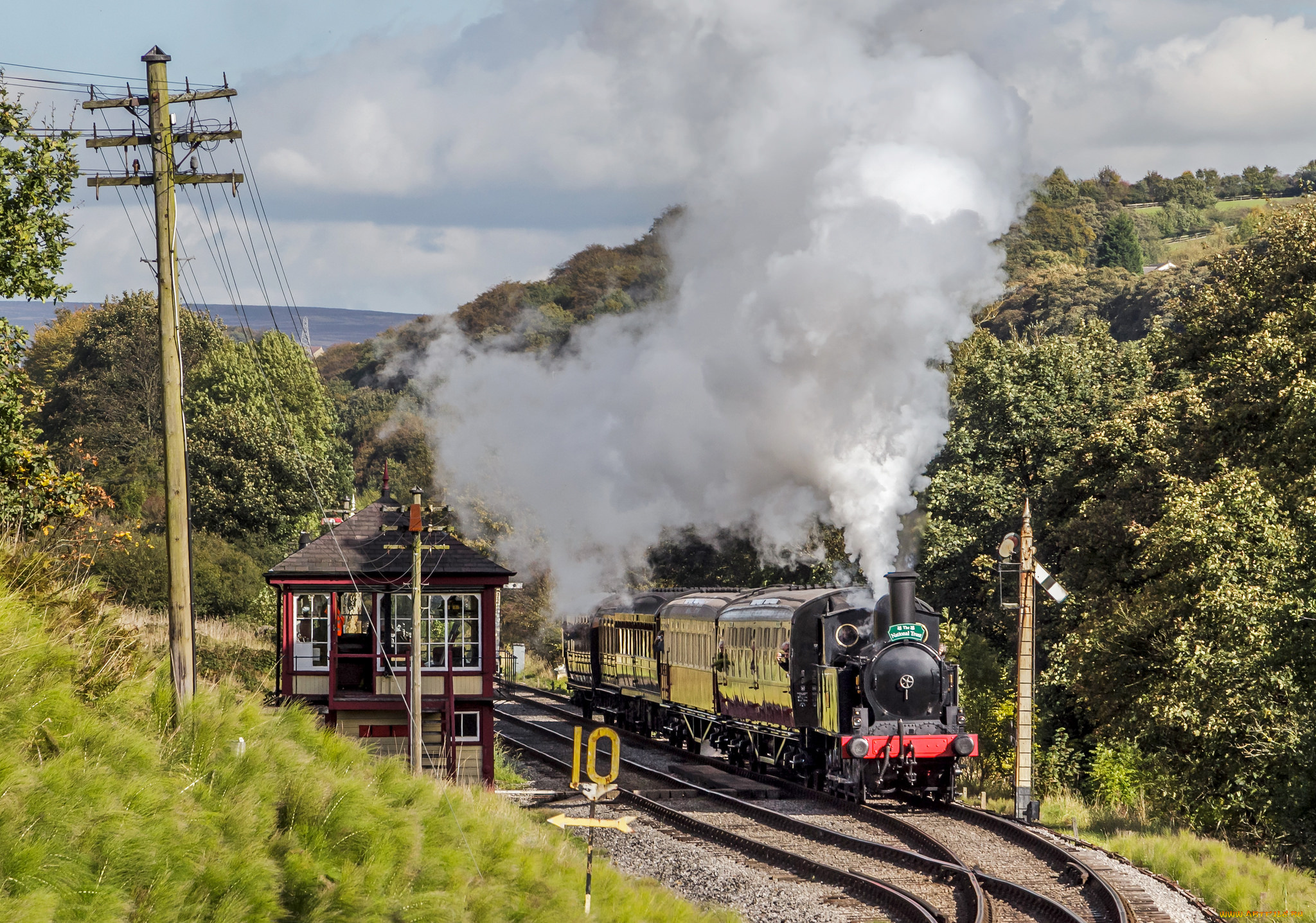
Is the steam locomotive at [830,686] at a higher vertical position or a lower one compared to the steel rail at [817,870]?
higher

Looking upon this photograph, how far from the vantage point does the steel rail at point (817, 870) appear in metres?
15.1

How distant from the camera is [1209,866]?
17797 mm

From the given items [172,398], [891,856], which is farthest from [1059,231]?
[172,398]

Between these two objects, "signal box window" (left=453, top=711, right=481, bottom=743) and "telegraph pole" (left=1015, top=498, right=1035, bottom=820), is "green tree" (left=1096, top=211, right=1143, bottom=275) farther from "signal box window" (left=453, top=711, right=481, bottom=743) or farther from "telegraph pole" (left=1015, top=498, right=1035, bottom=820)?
"signal box window" (left=453, top=711, right=481, bottom=743)

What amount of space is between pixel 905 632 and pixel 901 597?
561 millimetres

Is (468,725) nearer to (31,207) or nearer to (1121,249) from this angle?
(31,207)

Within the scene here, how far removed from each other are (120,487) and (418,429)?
25163 mm

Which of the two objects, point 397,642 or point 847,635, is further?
point 397,642

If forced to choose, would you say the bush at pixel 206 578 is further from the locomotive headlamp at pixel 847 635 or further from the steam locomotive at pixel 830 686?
the locomotive headlamp at pixel 847 635

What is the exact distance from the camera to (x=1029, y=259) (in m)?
114

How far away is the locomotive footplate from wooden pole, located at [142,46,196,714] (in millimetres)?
11043

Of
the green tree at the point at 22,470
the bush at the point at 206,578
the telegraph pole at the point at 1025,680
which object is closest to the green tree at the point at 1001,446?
the telegraph pole at the point at 1025,680

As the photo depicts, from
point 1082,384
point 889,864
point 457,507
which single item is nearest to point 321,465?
point 457,507

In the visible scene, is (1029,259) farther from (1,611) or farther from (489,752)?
(1,611)
